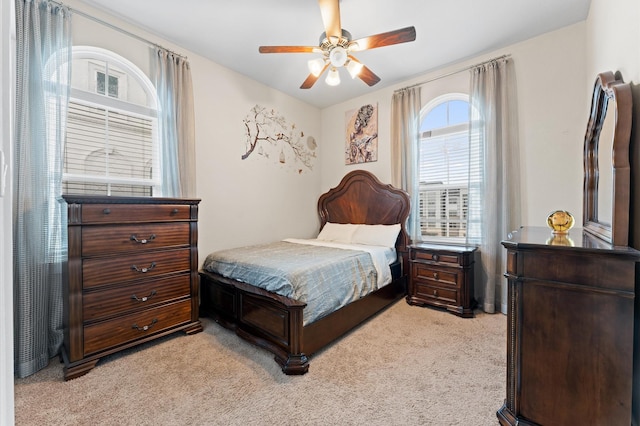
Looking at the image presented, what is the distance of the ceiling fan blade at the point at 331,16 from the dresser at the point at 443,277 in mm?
2317

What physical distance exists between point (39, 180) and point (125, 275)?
900 mm

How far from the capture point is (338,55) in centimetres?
227

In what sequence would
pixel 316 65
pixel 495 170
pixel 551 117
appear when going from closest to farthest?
pixel 316 65 → pixel 551 117 → pixel 495 170

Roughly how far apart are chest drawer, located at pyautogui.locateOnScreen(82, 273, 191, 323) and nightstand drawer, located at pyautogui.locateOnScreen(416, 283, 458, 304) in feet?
7.97

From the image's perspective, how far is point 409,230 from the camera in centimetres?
360

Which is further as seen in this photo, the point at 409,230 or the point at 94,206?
the point at 409,230

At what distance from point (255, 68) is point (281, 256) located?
2291mm

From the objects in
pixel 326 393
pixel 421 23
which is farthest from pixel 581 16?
pixel 326 393

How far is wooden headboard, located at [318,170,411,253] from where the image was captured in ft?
11.8

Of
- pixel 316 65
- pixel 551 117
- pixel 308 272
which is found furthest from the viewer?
pixel 551 117

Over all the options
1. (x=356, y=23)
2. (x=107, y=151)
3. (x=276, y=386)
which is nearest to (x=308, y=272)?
(x=276, y=386)

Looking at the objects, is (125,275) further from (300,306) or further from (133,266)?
(300,306)

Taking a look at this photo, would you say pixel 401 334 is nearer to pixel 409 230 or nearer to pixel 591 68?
pixel 409 230

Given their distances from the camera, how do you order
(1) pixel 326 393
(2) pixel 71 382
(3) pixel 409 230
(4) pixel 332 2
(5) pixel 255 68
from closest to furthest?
(1) pixel 326 393 → (2) pixel 71 382 → (4) pixel 332 2 → (5) pixel 255 68 → (3) pixel 409 230
